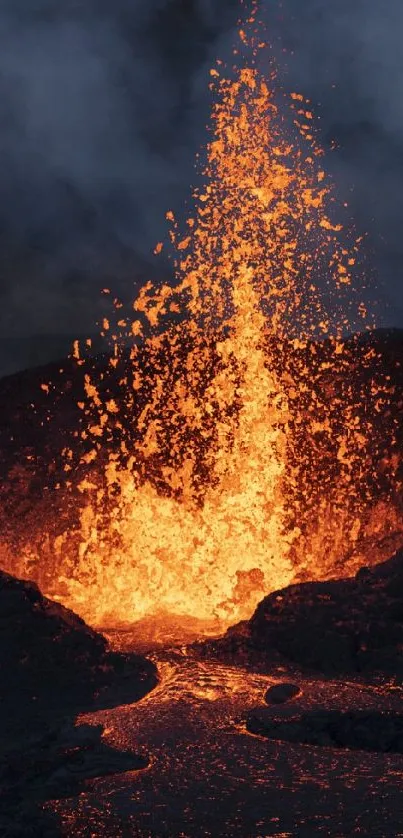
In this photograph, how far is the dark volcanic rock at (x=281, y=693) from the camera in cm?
802

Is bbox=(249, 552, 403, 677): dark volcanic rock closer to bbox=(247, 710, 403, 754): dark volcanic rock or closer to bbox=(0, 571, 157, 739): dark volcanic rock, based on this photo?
bbox=(0, 571, 157, 739): dark volcanic rock

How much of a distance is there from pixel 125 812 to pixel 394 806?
1702 millimetres

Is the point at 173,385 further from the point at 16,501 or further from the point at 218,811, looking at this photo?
the point at 218,811

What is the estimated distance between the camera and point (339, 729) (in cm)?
720

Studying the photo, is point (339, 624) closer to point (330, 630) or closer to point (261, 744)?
point (330, 630)

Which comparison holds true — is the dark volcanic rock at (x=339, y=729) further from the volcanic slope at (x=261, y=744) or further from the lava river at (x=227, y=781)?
the lava river at (x=227, y=781)

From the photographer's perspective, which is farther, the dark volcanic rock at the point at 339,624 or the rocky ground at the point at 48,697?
the dark volcanic rock at the point at 339,624

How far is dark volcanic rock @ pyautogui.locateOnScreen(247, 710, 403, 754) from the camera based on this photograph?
7.03 m

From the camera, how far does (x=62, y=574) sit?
615 inches

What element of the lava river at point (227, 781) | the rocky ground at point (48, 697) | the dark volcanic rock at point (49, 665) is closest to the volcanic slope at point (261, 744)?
the lava river at point (227, 781)

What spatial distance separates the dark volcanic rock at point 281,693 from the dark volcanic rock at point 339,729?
48cm

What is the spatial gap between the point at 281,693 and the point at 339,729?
98 cm

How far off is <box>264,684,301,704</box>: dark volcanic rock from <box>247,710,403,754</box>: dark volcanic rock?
475 millimetres

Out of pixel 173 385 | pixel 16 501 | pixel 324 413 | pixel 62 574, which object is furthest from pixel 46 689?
pixel 173 385
